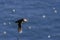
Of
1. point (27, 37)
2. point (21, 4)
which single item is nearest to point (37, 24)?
point (27, 37)

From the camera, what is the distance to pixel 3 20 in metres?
11.4

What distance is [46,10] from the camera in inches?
492

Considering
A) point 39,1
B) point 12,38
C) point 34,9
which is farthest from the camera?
point 39,1

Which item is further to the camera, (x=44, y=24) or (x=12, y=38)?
(x=44, y=24)

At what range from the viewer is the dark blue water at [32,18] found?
33.3ft

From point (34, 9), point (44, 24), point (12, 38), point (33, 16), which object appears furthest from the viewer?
point (34, 9)

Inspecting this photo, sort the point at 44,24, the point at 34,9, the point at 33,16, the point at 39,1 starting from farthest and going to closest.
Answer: the point at 39,1, the point at 34,9, the point at 33,16, the point at 44,24

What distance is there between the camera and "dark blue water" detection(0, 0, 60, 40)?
1015 cm

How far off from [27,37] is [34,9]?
9.41 ft

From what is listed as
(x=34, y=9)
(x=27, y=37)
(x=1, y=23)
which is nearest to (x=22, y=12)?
(x=34, y=9)

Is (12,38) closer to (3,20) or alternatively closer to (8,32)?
(8,32)

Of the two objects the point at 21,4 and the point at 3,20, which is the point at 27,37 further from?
the point at 21,4

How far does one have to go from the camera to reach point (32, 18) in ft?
38.0

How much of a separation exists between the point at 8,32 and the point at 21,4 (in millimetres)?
3333
